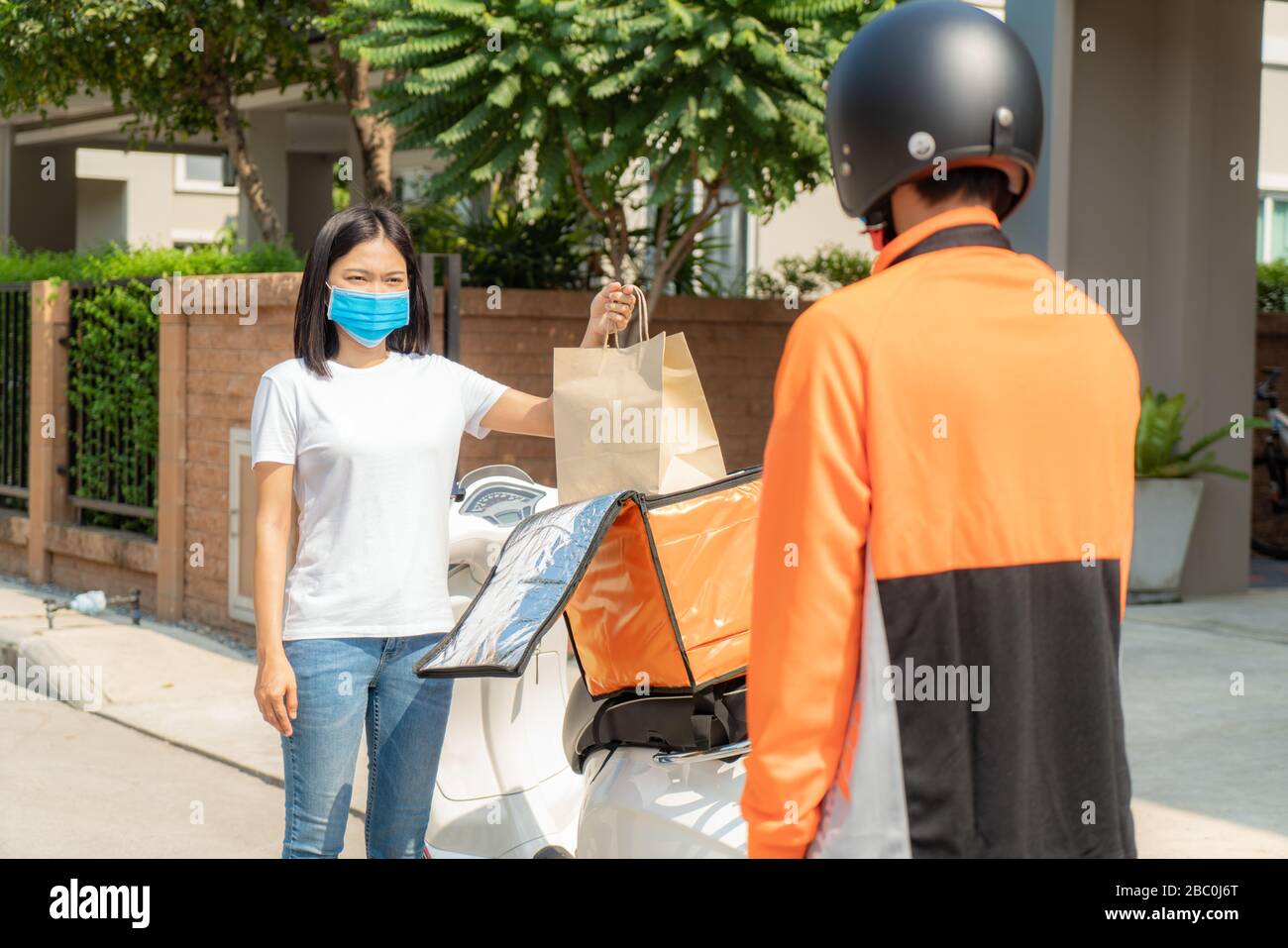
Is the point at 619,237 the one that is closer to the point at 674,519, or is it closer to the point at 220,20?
the point at 220,20

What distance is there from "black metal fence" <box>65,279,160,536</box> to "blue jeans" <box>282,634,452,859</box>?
266 inches

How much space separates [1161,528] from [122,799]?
6.33 meters

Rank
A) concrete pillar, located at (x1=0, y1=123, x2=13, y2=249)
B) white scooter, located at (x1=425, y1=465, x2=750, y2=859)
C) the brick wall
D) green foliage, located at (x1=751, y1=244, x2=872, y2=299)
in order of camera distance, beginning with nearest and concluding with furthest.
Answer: white scooter, located at (x1=425, y1=465, x2=750, y2=859) → the brick wall → green foliage, located at (x1=751, y1=244, x2=872, y2=299) → concrete pillar, located at (x1=0, y1=123, x2=13, y2=249)

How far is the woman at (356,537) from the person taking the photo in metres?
3.17

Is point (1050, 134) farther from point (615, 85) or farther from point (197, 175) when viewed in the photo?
point (197, 175)

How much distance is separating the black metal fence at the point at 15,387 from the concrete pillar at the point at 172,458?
90.5 inches

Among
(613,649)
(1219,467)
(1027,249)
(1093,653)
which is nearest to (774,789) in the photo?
(1093,653)

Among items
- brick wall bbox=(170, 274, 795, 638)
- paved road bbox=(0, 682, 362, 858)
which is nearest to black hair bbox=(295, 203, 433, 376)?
paved road bbox=(0, 682, 362, 858)

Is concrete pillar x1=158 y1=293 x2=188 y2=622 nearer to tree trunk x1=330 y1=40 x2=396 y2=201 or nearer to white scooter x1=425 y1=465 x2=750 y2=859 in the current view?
tree trunk x1=330 y1=40 x2=396 y2=201

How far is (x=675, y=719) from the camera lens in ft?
9.47

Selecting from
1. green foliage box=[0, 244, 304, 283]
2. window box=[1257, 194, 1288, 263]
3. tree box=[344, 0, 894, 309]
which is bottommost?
green foliage box=[0, 244, 304, 283]

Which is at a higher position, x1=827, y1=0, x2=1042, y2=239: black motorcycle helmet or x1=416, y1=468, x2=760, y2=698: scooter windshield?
x1=827, y1=0, x2=1042, y2=239: black motorcycle helmet

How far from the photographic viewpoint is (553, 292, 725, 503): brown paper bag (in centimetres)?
285

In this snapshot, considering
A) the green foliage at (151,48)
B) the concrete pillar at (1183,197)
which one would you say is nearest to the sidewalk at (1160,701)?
the concrete pillar at (1183,197)
